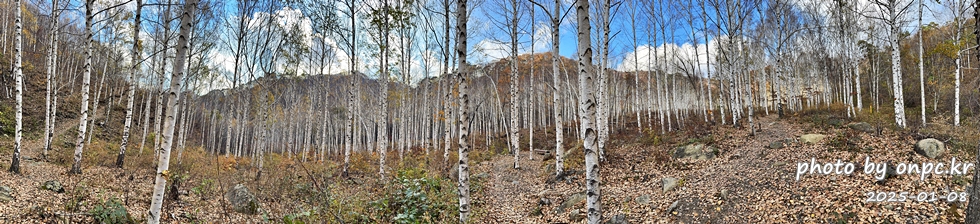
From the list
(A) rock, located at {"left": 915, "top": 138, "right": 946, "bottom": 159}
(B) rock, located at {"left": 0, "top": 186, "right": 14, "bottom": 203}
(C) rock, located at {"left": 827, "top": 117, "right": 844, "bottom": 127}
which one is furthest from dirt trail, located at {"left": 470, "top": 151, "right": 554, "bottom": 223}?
(C) rock, located at {"left": 827, "top": 117, "right": 844, "bottom": 127}

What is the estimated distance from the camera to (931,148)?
809cm

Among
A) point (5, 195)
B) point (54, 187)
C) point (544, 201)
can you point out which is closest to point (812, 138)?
point (544, 201)

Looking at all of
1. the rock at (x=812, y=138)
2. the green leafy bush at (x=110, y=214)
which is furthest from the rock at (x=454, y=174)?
the rock at (x=812, y=138)

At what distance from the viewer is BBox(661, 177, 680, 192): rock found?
8.41 metres

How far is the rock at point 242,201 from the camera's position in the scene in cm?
764

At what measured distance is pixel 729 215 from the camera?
651cm

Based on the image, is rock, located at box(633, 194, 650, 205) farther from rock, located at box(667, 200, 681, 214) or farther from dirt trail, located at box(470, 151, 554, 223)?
dirt trail, located at box(470, 151, 554, 223)

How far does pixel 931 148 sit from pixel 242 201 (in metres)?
14.5

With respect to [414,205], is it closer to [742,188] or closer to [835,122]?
[742,188]

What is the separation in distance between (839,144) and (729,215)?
18.6 ft

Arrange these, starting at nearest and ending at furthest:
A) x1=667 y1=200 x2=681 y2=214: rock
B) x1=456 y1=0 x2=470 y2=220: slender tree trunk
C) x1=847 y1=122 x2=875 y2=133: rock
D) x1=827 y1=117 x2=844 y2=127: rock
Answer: x1=456 y1=0 x2=470 y2=220: slender tree trunk
x1=667 y1=200 x2=681 y2=214: rock
x1=847 y1=122 x2=875 y2=133: rock
x1=827 y1=117 x2=844 y2=127: rock

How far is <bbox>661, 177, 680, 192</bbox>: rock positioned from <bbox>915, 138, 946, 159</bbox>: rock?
4991 millimetres

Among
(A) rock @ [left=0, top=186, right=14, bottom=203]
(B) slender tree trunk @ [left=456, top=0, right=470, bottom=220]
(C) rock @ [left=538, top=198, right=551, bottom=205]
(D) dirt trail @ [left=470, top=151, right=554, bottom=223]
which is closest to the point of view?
(B) slender tree trunk @ [left=456, top=0, right=470, bottom=220]

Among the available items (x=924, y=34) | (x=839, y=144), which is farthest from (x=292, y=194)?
(x=924, y=34)
